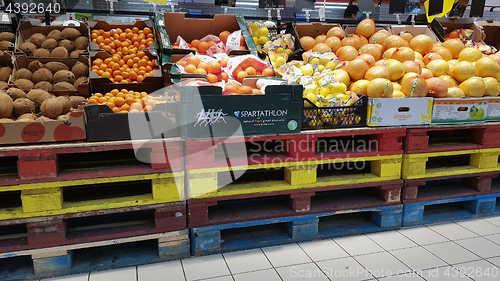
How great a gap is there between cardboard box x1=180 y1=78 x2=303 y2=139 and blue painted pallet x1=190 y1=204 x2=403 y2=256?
755 millimetres

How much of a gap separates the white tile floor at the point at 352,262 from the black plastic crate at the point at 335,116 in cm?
99

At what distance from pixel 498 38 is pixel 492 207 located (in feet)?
7.95

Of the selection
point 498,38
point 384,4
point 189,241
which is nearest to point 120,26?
point 189,241

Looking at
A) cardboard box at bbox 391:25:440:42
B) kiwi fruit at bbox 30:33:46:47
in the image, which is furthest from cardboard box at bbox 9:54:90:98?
cardboard box at bbox 391:25:440:42

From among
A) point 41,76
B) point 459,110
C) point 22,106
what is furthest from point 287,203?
point 41,76

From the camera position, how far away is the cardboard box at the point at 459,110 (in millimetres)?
3113

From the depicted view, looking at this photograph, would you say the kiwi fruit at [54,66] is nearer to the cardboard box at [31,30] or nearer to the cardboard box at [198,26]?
the cardboard box at [31,30]

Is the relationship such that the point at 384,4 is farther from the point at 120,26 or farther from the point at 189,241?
the point at 189,241

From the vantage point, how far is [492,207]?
3.51 metres

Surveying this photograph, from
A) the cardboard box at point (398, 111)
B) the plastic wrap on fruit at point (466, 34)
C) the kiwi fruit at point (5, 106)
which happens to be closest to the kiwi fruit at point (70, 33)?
the kiwi fruit at point (5, 106)

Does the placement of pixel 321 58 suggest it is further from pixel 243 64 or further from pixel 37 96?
pixel 37 96

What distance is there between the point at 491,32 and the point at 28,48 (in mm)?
5483

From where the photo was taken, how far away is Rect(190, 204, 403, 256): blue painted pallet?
273 cm

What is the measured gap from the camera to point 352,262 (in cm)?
264
